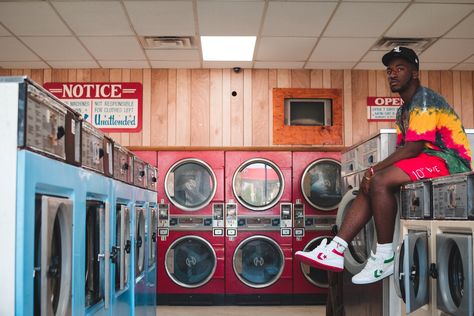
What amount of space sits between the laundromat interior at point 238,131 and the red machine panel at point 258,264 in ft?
0.05

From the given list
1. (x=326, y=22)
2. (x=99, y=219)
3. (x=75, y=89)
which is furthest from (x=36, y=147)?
(x=75, y=89)

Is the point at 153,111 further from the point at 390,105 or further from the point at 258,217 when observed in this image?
the point at 390,105

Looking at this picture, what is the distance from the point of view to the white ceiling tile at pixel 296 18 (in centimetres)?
455

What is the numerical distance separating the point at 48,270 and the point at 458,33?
15.2 feet

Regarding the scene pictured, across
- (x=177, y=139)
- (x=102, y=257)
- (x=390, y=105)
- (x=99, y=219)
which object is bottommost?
(x=102, y=257)

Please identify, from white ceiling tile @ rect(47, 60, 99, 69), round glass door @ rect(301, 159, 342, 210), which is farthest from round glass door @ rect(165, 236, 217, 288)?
white ceiling tile @ rect(47, 60, 99, 69)

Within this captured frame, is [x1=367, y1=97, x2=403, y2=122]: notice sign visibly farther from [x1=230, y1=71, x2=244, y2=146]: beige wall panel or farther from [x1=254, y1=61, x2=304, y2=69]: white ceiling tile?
[x1=230, y1=71, x2=244, y2=146]: beige wall panel

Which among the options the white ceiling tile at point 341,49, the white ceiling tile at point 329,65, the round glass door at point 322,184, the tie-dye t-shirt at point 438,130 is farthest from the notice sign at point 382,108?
the tie-dye t-shirt at point 438,130

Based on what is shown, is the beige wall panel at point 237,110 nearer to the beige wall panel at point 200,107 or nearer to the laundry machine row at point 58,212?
the beige wall panel at point 200,107

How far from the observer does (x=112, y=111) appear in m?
6.36

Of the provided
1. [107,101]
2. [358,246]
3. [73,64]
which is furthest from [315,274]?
[73,64]

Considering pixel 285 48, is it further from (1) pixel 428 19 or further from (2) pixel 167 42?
(1) pixel 428 19

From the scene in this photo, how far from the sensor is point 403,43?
556 cm

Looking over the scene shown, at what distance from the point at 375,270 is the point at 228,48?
3.34 m
